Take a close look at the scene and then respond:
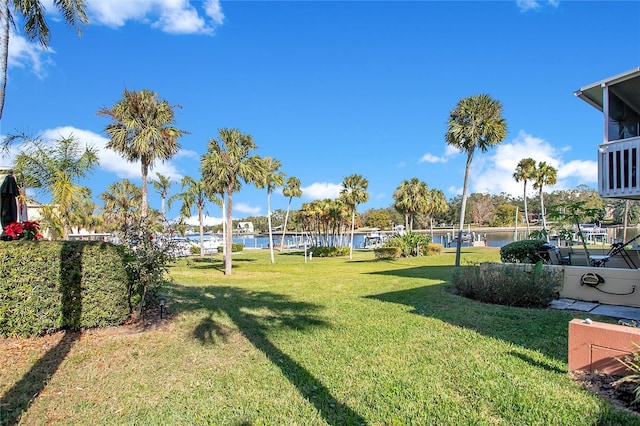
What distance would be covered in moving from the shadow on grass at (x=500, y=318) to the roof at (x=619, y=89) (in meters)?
4.53

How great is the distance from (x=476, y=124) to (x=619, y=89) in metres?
10.4

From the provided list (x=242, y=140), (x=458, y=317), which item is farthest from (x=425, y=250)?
(x=458, y=317)

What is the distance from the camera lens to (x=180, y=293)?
8.81m

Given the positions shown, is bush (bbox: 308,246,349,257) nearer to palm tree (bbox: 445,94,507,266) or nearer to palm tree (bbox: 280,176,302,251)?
palm tree (bbox: 280,176,302,251)

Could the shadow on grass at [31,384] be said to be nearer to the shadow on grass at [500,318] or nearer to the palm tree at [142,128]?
the shadow on grass at [500,318]

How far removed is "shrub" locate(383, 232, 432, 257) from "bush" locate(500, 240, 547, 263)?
15.1m

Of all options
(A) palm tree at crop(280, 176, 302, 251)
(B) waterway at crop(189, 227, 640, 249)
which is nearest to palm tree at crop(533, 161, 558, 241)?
(B) waterway at crop(189, 227, 640, 249)

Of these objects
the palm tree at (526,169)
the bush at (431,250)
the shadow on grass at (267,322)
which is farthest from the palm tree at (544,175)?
the shadow on grass at (267,322)

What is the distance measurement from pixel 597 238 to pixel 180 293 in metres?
37.6

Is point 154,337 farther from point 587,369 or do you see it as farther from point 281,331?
point 587,369

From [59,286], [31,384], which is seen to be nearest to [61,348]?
[59,286]

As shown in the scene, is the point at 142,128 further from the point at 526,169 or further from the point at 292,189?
the point at 526,169

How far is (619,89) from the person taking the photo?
23.7 ft

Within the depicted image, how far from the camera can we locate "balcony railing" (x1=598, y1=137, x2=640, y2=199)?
6.51 m
